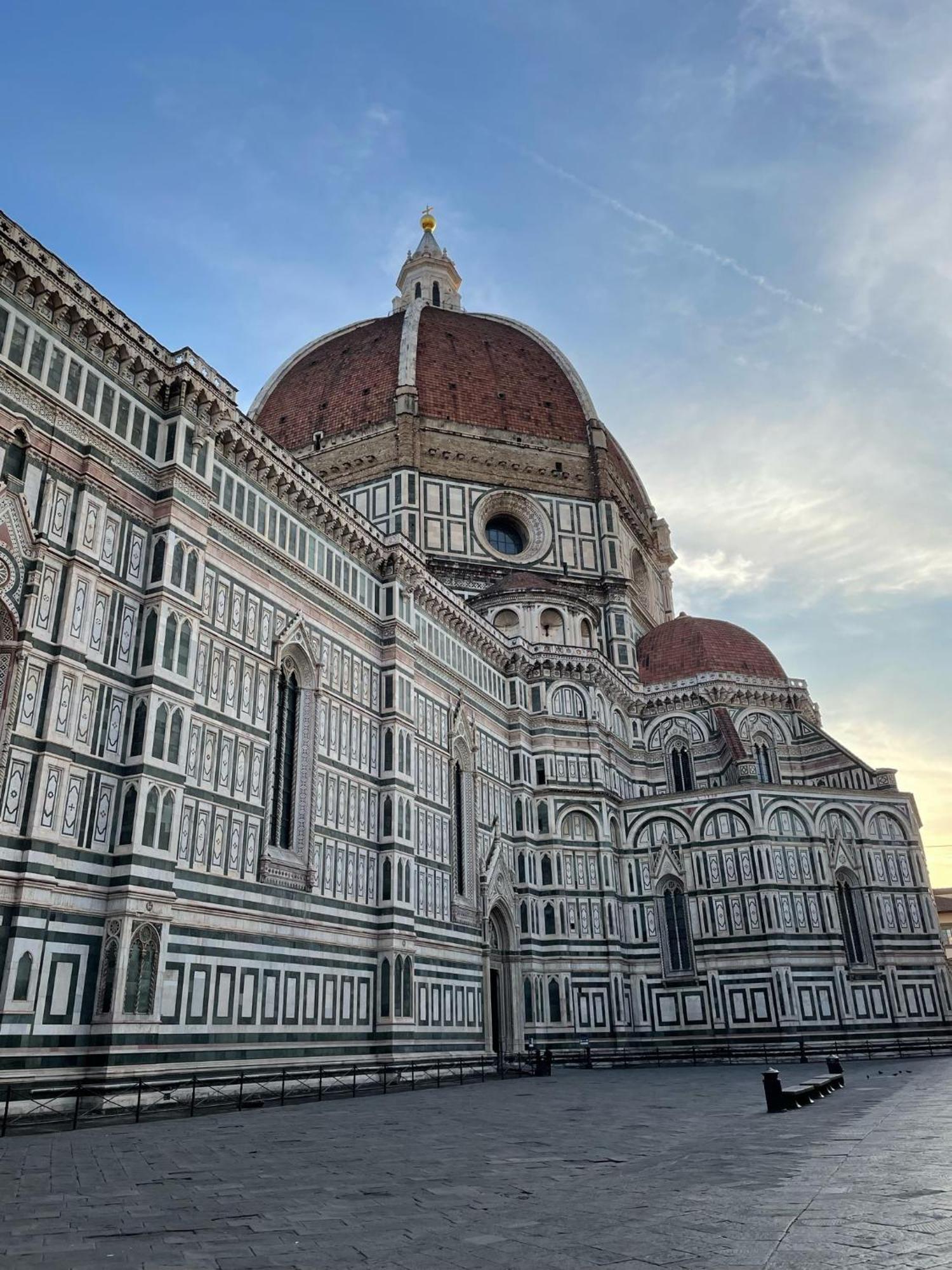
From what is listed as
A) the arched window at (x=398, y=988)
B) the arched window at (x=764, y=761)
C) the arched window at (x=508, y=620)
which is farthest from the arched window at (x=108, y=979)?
the arched window at (x=764, y=761)

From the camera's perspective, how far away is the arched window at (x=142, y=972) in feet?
54.7

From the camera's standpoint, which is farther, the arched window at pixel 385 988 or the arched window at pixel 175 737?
the arched window at pixel 385 988

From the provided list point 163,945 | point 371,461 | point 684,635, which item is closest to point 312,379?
point 371,461

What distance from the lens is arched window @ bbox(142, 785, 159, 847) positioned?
17.5m

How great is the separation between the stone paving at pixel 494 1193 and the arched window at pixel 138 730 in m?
6.64

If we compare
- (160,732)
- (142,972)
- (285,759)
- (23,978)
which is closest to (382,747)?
(285,759)

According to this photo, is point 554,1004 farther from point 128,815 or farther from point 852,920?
point 128,815

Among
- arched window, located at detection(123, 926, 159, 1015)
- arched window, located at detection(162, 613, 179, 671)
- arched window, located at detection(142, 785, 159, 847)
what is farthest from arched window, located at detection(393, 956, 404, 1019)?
arched window, located at detection(162, 613, 179, 671)

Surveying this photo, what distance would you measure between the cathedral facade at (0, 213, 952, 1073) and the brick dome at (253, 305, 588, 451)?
0.70 feet

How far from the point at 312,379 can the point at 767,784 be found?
32.2 m

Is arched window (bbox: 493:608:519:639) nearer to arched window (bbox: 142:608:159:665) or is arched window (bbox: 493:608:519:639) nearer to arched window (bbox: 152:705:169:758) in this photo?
arched window (bbox: 142:608:159:665)

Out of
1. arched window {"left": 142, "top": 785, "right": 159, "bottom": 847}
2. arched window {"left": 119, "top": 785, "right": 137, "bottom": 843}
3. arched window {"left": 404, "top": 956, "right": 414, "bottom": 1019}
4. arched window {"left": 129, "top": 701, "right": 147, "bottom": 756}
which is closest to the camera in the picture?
arched window {"left": 119, "top": 785, "right": 137, "bottom": 843}

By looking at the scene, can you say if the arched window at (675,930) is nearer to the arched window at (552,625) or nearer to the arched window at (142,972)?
the arched window at (552,625)

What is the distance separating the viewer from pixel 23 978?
15.2 metres
